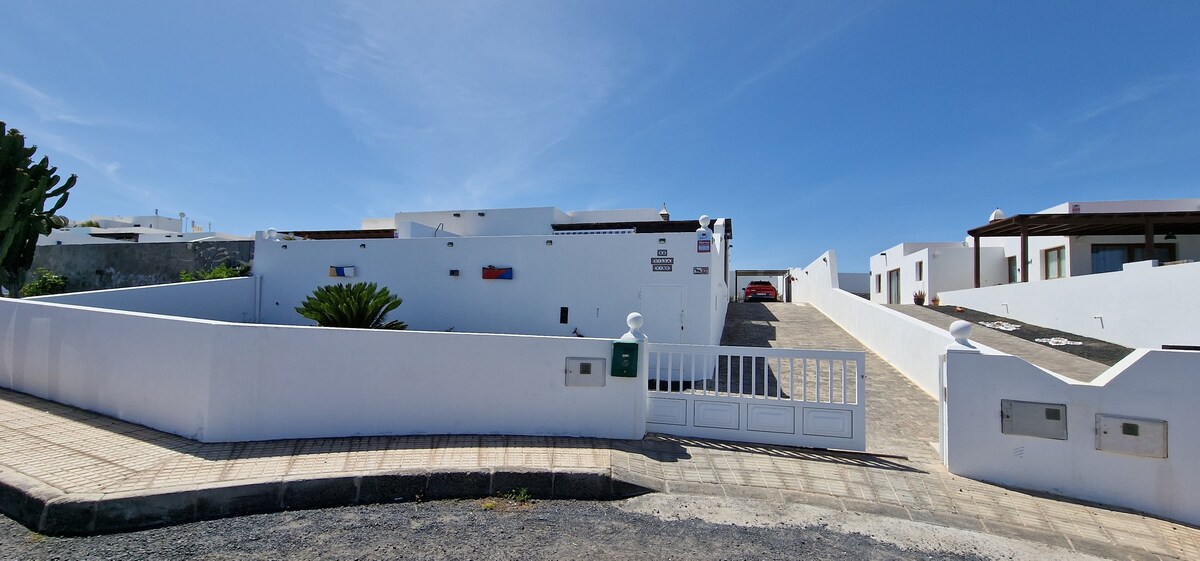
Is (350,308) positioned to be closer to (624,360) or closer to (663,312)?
(663,312)

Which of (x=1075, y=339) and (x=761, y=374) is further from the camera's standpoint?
(x=1075, y=339)

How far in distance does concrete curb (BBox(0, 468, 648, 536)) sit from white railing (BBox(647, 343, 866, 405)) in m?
1.48

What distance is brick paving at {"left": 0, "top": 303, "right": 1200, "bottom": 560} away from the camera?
368 centimetres

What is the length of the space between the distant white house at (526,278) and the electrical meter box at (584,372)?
15.0 feet

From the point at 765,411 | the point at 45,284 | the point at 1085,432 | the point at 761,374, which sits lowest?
the point at 761,374

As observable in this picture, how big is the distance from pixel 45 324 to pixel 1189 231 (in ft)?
88.6

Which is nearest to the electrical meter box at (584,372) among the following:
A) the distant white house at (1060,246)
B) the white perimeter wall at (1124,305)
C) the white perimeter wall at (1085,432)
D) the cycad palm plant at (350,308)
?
the white perimeter wall at (1085,432)

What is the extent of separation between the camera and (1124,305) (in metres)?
10.6

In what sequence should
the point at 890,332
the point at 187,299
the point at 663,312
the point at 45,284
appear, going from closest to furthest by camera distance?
the point at 663,312 → the point at 890,332 → the point at 187,299 → the point at 45,284

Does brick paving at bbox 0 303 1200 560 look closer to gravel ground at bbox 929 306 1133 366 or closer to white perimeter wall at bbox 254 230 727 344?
white perimeter wall at bbox 254 230 727 344

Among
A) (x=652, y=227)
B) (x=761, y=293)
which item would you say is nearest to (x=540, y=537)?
(x=652, y=227)

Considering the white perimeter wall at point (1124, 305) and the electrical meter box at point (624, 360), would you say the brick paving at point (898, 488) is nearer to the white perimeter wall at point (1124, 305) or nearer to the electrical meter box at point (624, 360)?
the electrical meter box at point (624, 360)

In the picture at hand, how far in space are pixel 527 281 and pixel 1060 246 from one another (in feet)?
61.7

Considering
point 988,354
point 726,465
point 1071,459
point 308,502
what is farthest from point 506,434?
point 1071,459
